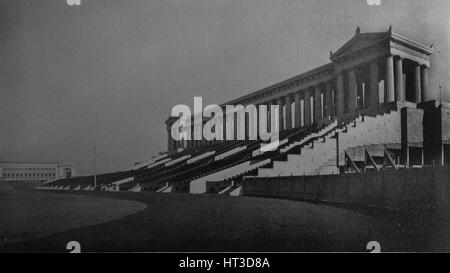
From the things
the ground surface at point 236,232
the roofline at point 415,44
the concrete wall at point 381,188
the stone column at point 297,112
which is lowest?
the ground surface at point 236,232

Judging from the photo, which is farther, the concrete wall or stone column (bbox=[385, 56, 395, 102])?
stone column (bbox=[385, 56, 395, 102])

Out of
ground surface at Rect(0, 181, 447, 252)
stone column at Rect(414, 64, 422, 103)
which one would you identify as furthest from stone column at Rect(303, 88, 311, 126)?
ground surface at Rect(0, 181, 447, 252)

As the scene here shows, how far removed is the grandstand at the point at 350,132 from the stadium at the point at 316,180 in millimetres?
94

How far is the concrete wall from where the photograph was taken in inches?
470

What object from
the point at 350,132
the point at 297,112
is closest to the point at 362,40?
the point at 350,132

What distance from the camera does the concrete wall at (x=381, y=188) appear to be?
11.9 meters

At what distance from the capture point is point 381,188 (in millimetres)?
14375

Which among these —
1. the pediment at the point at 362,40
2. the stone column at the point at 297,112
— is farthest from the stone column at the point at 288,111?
the pediment at the point at 362,40

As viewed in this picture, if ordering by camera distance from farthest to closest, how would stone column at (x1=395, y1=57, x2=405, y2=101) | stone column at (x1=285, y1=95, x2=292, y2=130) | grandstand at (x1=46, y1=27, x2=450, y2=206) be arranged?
stone column at (x1=285, y1=95, x2=292, y2=130) → stone column at (x1=395, y1=57, x2=405, y2=101) → grandstand at (x1=46, y1=27, x2=450, y2=206)

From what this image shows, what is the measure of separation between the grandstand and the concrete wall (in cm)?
346

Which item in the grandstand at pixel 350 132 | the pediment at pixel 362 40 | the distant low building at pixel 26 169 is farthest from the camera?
the pediment at pixel 362 40

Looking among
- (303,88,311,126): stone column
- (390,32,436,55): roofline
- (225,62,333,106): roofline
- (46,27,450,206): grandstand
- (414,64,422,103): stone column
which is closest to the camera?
(46,27,450,206): grandstand

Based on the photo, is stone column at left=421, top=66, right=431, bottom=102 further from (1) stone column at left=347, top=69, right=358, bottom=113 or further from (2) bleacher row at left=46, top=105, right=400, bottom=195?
(2) bleacher row at left=46, top=105, right=400, bottom=195

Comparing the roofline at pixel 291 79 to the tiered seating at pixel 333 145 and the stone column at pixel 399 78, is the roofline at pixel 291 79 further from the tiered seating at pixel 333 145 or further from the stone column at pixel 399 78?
the tiered seating at pixel 333 145
